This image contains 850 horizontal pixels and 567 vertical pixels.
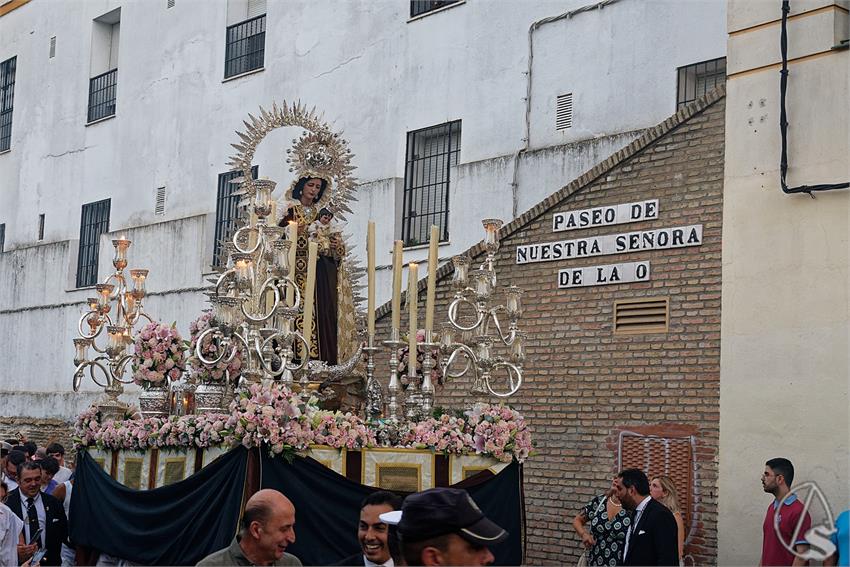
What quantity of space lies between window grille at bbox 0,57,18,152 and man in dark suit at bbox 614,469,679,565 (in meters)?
22.6

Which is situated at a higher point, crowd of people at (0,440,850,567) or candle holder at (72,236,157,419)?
candle holder at (72,236,157,419)

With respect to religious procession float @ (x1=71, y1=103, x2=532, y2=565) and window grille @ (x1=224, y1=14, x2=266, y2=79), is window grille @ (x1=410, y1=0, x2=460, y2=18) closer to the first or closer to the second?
window grille @ (x1=224, y1=14, x2=266, y2=79)

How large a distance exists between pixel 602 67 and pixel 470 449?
24.2 ft

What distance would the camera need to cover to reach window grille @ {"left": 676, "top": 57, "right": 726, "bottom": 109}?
49.5ft

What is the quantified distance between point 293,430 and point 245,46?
13750 millimetres

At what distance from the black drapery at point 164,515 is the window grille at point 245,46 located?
39.6ft

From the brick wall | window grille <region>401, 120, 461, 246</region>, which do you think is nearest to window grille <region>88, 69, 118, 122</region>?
window grille <region>401, 120, 461, 246</region>

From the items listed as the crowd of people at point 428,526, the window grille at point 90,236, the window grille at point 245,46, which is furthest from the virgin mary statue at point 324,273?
the window grille at point 90,236

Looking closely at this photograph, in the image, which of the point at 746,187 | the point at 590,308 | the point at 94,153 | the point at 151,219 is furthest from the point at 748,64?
the point at 94,153

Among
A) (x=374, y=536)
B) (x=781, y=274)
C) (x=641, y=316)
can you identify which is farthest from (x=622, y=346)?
(x=374, y=536)

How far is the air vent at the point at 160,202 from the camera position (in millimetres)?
23312

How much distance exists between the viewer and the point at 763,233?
11.2 m

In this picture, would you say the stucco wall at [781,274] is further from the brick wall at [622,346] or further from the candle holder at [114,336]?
the candle holder at [114,336]

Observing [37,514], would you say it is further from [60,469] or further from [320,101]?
[320,101]
